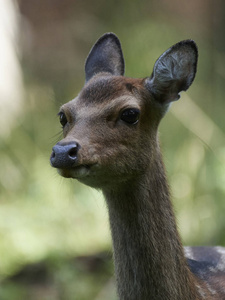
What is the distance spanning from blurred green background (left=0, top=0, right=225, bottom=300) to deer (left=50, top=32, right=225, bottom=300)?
240 cm

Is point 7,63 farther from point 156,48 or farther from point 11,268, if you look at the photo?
point 11,268

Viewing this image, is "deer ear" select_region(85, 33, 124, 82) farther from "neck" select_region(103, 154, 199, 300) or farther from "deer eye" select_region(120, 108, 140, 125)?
"neck" select_region(103, 154, 199, 300)

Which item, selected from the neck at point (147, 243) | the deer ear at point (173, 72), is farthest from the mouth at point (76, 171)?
the deer ear at point (173, 72)

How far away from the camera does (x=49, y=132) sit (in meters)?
7.85

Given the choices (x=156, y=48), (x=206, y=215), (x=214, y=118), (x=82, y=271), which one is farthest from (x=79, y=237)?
(x=156, y=48)

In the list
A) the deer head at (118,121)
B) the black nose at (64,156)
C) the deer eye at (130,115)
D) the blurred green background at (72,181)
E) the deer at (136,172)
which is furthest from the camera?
the blurred green background at (72,181)

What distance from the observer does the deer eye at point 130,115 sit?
3566mm

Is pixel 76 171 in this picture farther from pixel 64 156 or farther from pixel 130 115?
pixel 130 115

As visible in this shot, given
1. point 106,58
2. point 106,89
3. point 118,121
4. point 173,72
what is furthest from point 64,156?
point 106,58

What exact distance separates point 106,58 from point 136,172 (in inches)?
47.0

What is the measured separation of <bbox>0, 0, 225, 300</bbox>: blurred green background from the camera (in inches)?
252

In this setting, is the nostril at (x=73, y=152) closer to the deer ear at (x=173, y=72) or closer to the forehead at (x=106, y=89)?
the forehead at (x=106, y=89)

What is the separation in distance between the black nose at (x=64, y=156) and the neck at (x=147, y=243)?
513mm

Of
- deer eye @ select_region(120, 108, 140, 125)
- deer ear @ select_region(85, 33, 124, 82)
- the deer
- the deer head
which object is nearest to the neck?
the deer
